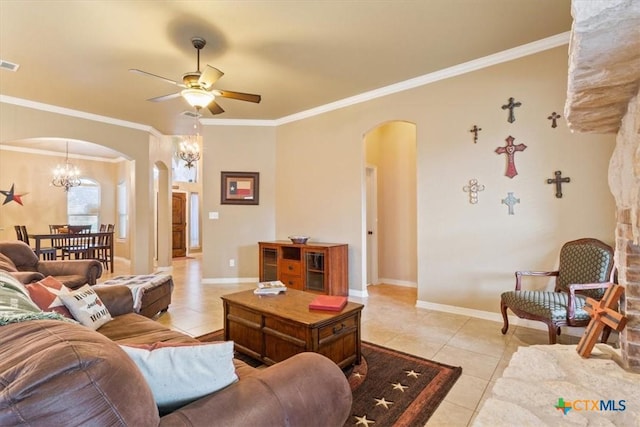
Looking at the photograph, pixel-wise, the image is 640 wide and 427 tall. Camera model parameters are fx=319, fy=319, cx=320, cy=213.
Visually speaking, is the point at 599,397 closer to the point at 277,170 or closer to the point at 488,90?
the point at 488,90

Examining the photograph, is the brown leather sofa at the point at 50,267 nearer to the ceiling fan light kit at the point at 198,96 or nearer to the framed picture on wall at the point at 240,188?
the framed picture on wall at the point at 240,188

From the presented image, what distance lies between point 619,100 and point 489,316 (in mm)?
2554

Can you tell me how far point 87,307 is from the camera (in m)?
2.10

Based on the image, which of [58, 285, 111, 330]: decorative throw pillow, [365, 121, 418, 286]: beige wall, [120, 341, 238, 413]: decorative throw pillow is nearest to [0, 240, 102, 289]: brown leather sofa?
[58, 285, 111, 330]: decorative throw pillow

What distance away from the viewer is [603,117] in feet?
5.59

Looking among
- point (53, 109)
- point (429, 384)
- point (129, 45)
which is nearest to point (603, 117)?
point (429, 384)

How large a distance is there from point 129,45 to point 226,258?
3.49m

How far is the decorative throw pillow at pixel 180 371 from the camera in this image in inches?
39.9

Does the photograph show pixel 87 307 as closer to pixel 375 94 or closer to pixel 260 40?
pixel 260 40

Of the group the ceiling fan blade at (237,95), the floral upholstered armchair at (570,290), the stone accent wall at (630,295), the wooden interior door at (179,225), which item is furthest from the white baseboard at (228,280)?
the stone accent wall at (630,295)

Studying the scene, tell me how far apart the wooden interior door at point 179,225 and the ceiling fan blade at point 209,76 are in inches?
291

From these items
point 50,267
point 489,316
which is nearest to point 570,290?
point 489,316

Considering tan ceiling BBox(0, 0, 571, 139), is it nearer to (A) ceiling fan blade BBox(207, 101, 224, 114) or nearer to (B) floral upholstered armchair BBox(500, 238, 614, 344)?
(A) ceiling fan blade BBox(207, 101, 224, 114)

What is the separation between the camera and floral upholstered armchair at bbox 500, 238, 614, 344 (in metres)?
2.47
